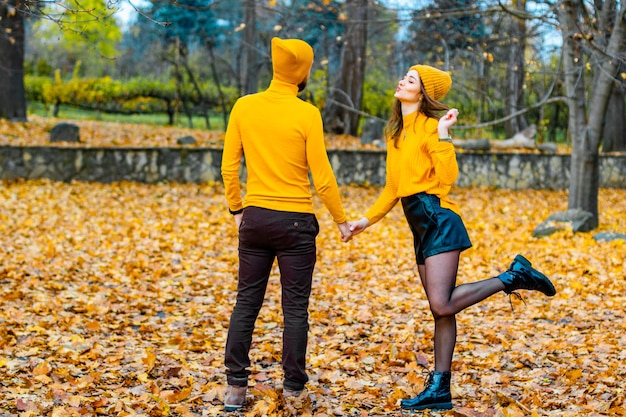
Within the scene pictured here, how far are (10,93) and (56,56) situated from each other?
25.2 metres

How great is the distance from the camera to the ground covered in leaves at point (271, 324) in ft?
13.5

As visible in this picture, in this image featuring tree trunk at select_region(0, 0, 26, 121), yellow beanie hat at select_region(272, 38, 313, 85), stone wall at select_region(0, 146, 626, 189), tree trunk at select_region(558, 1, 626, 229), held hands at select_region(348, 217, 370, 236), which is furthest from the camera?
tree trunk at select_region(0, 0, 26, 121)

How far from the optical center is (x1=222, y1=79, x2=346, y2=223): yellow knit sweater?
368 centimetres

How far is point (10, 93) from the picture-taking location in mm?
16703

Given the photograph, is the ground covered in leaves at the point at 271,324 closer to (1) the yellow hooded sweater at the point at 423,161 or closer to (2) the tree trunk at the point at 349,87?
(1) the yellow hooded sweater at the point at 423,161

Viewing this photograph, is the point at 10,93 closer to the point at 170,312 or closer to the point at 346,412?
the point at 170,312

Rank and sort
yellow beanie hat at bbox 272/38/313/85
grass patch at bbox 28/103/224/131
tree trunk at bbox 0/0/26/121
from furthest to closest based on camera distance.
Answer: grass patch at bbox 28/103/224/131
tree trunk at bbox 0/0/26/121
yellow beanie hat at bbox 272/38/313/85

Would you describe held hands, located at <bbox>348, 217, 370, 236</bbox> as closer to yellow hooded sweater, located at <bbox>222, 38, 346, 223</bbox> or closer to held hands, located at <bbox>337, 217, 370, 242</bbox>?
held hands, located at <bbox>337, 217, 370, 242</bbox>

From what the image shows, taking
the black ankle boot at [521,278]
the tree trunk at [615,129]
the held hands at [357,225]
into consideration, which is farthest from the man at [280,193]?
the tree trunk at [615,129]

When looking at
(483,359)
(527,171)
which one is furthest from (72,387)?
(527,171)

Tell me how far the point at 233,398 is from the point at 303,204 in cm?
102

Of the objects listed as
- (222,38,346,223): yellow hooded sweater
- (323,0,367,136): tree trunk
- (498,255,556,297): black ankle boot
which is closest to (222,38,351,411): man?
(222,38,346,223): yellow hooded sweater

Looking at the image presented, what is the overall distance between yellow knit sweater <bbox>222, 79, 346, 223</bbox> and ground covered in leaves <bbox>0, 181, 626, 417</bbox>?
1030 mm

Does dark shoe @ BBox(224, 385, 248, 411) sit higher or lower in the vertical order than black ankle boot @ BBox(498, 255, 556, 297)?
lower
